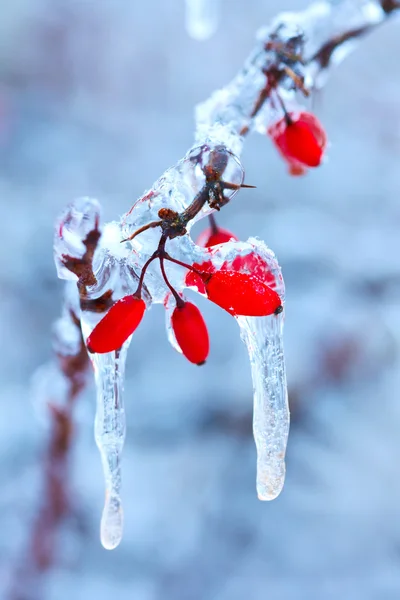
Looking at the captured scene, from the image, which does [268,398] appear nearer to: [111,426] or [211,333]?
[111,426]

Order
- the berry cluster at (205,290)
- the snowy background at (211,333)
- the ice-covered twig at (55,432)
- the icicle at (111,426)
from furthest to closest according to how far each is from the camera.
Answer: the snowy background at (211,333)
the ice-covered twig at (55,432)
the icicle at (111,426)
the berry cluster at (205,290)

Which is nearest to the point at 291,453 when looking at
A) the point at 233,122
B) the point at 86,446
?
the point at 86,446

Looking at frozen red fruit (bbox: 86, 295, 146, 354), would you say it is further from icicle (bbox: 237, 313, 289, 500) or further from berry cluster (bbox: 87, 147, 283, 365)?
icicle (bbox: 237, 313, 289, 500)

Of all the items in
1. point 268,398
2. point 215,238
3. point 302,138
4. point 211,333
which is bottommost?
point 268,398

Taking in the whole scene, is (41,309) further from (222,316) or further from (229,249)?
(229,249)

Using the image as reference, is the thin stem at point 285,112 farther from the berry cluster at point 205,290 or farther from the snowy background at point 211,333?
the snowy background at point 211,333

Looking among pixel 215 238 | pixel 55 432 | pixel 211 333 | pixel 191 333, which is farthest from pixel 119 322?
pixel 211 333

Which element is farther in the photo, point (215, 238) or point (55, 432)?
point (55, 432)

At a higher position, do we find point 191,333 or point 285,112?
point 285,112

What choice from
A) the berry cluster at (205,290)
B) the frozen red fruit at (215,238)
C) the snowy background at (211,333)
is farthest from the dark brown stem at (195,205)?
the snowy background at (211,333)
